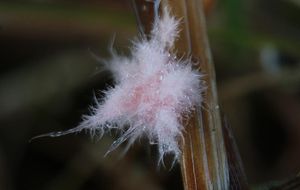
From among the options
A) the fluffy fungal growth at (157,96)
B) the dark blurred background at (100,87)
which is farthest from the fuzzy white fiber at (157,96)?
the dark blurred background at (100,87)

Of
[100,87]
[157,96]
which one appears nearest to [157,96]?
[157,96]

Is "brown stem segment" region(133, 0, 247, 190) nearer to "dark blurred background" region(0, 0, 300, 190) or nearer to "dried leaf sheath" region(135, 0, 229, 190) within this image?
"dried leaf sheath" region(135, 0, 229, 190)

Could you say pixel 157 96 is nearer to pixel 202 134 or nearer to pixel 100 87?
pixel 202 134

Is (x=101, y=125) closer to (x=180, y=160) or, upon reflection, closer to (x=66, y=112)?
(x=180, y=160)

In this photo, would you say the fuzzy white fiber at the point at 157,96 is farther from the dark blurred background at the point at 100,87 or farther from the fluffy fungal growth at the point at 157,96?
the dark blurred background at the point at 100,87

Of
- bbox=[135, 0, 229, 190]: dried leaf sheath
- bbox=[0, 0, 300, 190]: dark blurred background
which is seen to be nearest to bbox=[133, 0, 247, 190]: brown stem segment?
bbox=[135, 0, 229, 190]: dried leaf sheath

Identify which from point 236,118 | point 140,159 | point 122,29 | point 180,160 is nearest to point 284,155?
point 236,118
